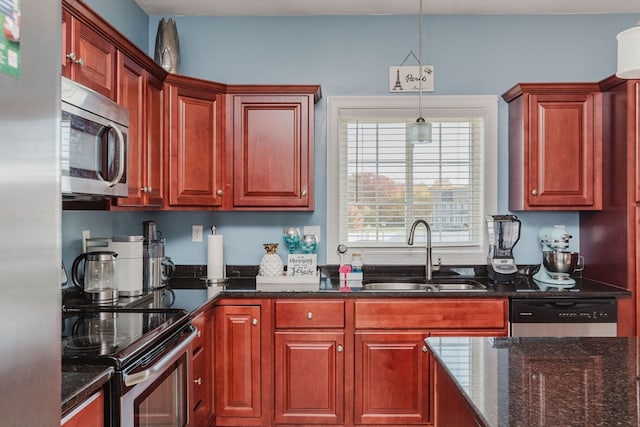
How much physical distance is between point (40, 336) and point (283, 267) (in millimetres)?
2478

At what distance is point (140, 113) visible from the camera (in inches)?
101

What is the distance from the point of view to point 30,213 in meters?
0.84

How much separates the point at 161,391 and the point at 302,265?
1.47 metres

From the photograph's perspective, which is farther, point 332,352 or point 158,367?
point 332,352

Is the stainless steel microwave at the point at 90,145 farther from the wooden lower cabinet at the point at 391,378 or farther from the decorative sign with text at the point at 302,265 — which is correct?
the wooden lower cabinet at the point at 391,378

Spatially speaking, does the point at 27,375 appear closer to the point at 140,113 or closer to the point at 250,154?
the point at 140,113

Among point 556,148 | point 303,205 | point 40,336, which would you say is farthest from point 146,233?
point 556,148

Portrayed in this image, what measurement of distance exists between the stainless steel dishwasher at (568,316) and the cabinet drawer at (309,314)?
1011mm

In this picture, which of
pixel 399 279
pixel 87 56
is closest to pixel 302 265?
pixel 399 279

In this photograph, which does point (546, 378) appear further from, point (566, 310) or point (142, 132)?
point (142, 132)

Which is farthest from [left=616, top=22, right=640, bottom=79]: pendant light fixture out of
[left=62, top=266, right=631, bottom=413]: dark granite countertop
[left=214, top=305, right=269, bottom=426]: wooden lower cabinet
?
[left=214, top=305, right=269, bottom=426]: wooden lower cabinet

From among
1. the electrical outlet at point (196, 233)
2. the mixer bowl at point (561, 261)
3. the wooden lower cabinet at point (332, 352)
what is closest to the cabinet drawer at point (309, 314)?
the wooden lower cabinet at point (332, 352)

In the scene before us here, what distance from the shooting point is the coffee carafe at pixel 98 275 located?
2.37 metres

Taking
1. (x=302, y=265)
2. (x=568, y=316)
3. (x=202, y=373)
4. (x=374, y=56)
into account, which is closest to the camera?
(x=202, y=373)
